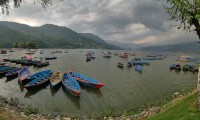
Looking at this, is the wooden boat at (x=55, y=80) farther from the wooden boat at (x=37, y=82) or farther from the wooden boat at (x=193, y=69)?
the wooden boat at (x=193, y=69)

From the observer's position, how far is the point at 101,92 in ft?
129

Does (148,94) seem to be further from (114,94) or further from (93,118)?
(93,118)

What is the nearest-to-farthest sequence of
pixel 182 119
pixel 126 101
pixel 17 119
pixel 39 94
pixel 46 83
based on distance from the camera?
pixel 182 119 → pixel 17 119 → pixel 126 101 → pixel 39 94 → pixel 46 83

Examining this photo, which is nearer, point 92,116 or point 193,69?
point 92,116

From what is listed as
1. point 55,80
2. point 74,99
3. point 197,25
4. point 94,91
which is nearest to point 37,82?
point 55,80

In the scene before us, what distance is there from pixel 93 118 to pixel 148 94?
60.0ft

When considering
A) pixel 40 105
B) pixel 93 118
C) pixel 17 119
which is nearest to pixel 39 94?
pixel 40 105

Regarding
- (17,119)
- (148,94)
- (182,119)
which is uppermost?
(182,119)

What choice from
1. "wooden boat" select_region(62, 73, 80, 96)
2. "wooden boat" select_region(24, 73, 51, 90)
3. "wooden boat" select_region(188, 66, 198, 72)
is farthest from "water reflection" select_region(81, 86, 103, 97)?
"wooden boat" select_region(188, 66, 198, 72)

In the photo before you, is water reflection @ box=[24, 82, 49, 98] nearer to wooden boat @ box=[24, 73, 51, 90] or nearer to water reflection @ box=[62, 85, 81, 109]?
wooden boat @ box=[24, 73, 51, 90]

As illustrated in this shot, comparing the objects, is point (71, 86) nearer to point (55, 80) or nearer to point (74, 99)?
point (74, 99)

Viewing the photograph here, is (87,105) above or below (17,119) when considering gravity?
below

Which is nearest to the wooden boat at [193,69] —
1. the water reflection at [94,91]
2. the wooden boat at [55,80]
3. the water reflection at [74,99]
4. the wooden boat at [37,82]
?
the water reflection at [94,91]

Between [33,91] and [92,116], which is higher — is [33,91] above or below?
above
